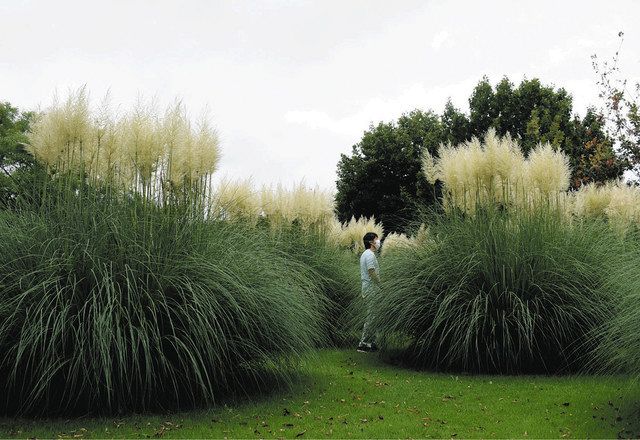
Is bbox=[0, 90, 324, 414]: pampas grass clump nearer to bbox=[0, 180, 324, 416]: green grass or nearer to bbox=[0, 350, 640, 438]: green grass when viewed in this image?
bbox=[0, 180, 324, 416]: green grass

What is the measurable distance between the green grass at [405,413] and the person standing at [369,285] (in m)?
0.99

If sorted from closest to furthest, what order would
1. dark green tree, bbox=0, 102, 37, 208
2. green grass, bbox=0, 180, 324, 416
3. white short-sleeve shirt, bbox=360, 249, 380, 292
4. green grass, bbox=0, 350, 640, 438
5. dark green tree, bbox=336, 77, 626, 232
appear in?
green grass, bbox=0, 350, 640, 438, green grass, bbox=0, 180, 324, 416, white short-sleeve shirt, bbox=360, 249, 380, 292, dark green tree, bbox=0, 102, 37, 208, dark green tree, bbox=336, 77, 626, 232

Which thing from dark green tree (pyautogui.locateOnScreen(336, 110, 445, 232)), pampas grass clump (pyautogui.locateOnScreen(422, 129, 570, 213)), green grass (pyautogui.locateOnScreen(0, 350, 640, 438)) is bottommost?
green grass (pyautogui.locateOnScreen(0, 350, 640, 438))

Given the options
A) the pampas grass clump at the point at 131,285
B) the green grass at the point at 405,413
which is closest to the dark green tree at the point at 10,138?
the pampas grass clump at the point at 131,285

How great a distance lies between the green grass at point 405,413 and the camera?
4.54 metres

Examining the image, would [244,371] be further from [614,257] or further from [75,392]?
[614,257]

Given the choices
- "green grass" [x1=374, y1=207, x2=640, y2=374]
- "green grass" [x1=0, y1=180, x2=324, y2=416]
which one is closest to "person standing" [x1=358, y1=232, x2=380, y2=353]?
"green grass" [x1=374, y1=207, x2=640, y2=374]

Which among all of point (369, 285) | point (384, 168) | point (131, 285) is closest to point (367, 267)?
point (369, 285)

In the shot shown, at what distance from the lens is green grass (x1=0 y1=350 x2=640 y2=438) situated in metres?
4.54

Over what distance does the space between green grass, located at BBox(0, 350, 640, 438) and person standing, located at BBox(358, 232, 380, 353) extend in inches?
→ 38.9

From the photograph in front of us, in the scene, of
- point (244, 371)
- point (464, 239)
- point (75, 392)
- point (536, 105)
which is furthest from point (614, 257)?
point (536, 105)

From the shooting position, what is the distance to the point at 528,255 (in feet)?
21.7

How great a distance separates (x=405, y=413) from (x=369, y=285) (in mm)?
2775

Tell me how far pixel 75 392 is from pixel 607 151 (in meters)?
14.9
